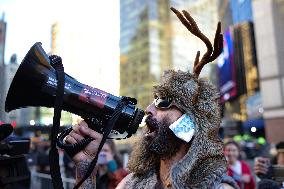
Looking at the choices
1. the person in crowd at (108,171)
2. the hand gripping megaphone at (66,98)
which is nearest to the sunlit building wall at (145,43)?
the person in crowd at (108,171)

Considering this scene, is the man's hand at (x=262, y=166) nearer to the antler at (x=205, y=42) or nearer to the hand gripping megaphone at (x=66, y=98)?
the antler at (x=205, y=42)

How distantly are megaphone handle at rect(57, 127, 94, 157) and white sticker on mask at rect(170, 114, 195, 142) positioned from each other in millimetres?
624

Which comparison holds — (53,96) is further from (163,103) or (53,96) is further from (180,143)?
(180,143)

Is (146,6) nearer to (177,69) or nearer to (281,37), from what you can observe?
(281,37)

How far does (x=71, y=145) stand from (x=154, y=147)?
636 mm

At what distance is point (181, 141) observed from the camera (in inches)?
96.7

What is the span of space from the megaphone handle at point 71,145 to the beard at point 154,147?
21.4 inches

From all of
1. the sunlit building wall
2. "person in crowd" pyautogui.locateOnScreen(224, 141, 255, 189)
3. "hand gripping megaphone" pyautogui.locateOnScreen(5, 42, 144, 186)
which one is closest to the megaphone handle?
"hand gripping megaphone" pyautogui.locateOnScreen(5, 42, 144, 186)

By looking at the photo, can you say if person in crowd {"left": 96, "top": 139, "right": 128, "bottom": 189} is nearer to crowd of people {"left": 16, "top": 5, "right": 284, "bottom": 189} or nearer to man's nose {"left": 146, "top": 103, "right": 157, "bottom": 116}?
crowd of people {"left": 16, "top": 5, "right": 284, "bottom": 189}

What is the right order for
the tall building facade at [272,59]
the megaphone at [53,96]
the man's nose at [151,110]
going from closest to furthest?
1. the megaphone at [53,96]
2. the man's nose at [151,110]
3. the tall building facade at [272,59]

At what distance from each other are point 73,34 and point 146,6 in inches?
3960

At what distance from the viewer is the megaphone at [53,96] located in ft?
5.77

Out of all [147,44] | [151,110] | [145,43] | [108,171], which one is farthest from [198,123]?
[145,43]

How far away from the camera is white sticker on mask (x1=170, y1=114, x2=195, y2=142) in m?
2.35
